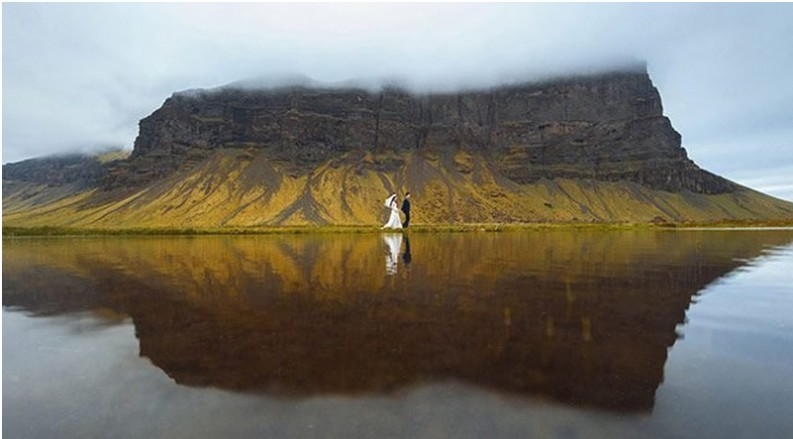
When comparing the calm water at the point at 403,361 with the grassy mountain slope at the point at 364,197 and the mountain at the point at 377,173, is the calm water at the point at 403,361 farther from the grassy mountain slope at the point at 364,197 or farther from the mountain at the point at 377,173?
the mountain at the point at 377,173

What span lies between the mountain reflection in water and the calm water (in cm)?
5

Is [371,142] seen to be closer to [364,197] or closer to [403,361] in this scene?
[364,197]

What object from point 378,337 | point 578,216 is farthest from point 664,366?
point 578,216

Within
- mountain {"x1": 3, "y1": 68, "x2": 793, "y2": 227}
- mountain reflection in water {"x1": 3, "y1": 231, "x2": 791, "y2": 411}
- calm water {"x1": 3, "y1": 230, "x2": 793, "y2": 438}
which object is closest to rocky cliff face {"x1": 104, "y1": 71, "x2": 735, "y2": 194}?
mountain {"x1": 3, "y1": 68, "x2": 793, "y2": 227}

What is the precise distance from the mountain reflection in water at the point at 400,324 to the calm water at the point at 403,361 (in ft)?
0.16

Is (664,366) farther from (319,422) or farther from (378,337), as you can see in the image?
(319,422)

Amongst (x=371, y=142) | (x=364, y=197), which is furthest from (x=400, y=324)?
(x=371, y=142)

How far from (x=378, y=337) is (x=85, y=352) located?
5347 millimetres

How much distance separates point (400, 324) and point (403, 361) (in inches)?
91.2

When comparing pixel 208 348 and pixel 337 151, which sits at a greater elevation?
pixel 337 151

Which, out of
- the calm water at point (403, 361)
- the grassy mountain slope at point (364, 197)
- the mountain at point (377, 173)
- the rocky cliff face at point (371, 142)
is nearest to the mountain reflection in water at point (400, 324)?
the calm water at point (403, 361)

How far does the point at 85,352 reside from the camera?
812 cm

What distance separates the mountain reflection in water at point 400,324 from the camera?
21.6 ft

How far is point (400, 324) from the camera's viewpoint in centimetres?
961
